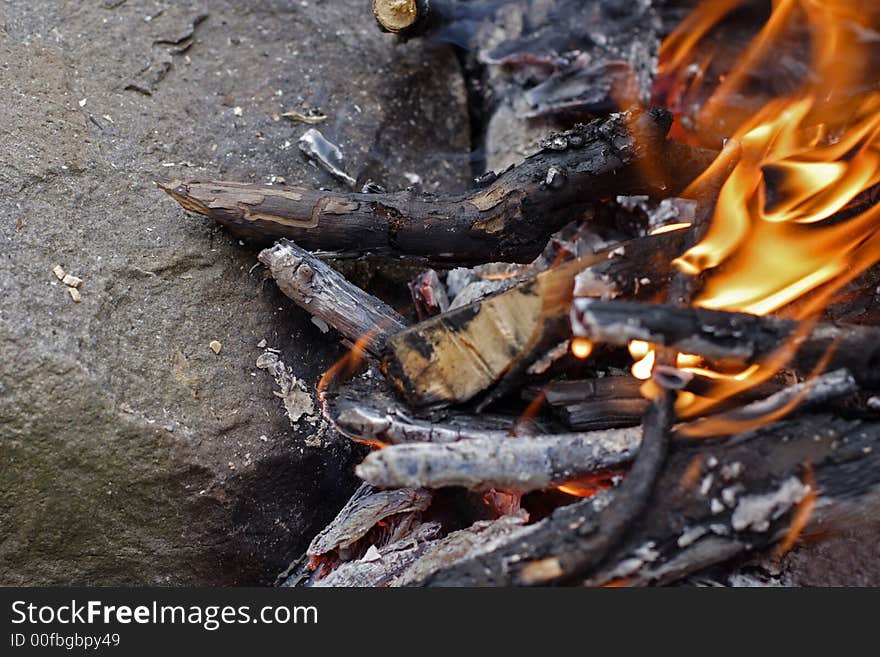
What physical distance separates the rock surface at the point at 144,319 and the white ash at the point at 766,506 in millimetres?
1014

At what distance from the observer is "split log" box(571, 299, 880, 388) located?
1.57 meters

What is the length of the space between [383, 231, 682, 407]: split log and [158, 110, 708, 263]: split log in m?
0.24

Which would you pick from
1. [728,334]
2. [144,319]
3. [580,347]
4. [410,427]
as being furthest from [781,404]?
[144,319]

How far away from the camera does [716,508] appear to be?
5.38 ft

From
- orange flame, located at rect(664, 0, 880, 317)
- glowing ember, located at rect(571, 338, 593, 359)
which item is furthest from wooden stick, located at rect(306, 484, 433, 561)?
orange flame, located at rect(664, 0, 880, 317)

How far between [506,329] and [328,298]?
1.64ft

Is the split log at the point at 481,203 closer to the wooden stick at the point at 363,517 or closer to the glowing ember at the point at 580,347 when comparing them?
the glowing ember at the point at 580,347

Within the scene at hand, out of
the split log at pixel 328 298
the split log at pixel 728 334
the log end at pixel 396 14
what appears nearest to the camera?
the split log at pixel 728 334

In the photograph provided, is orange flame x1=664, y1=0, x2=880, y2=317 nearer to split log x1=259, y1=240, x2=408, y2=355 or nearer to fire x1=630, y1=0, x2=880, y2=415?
fire x1=630, y1=0, x2=880, y2=415

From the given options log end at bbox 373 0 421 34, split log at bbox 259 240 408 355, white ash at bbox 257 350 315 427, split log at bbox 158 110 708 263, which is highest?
log end at bbox 373 0 421 34

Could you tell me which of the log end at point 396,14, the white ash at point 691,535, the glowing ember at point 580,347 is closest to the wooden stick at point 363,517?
the glowing ember at point 580,347

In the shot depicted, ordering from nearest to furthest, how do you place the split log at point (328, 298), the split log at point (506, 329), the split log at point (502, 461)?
the split log at point (502, 461) → the split log at point (506, 329) → the split log at point (328, 298)

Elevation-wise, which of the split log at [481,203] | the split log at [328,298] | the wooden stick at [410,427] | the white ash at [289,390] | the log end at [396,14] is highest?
the log end at [396,14]

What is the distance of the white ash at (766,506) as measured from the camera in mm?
1641
